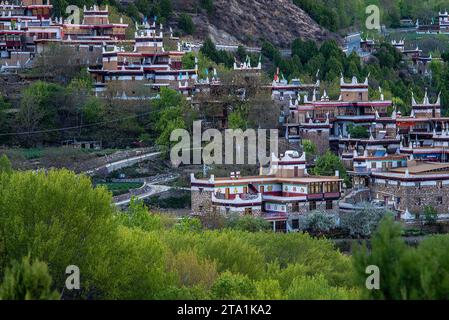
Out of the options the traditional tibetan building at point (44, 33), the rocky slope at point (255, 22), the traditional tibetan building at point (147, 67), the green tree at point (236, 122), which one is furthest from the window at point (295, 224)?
the rocky slope at point (255, 22)

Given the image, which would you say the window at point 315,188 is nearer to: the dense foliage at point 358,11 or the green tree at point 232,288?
the green tree at point 232,288

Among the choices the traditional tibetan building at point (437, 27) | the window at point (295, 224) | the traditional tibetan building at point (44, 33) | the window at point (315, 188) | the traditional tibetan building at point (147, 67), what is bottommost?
the window at point (295, 224)

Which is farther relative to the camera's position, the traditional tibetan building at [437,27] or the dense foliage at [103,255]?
the traditional tibetan building at [437,27]

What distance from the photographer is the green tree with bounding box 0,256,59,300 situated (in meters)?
28.9

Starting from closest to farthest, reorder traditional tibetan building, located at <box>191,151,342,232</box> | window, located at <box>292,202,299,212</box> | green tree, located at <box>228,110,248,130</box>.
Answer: traditional tibetan building, located at <box>191,151,342,232</box>, window, located at <box>292,202,299,212</box>, green tree, located at <box>228,110,248,130</box>

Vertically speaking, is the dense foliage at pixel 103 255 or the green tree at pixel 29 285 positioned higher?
the green tree at pixel 29 285

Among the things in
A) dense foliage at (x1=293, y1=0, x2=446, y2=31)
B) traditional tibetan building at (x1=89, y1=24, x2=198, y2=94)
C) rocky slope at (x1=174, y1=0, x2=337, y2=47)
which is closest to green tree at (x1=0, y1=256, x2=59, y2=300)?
traditional tibetan building at (x1=89, y1=24, x2=198, y2=94)

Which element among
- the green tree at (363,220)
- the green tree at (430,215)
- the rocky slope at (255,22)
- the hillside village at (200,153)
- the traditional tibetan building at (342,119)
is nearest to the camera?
the hillside village at (200,153)

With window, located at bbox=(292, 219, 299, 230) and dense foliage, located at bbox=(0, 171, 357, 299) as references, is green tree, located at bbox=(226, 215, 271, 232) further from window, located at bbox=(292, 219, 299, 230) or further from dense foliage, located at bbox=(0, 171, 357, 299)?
dense foliage, located at bbox=(0, 171, 357, 299)

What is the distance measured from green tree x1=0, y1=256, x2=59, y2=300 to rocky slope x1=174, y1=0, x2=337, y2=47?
61.0 m

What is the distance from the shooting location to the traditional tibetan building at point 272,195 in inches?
2312

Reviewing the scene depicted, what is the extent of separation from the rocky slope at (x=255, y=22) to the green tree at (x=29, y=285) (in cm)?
6100

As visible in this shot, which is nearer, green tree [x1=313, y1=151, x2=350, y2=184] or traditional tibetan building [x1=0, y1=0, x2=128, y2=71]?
green tree [x1=313, y1=151, x2=350, y2=184]
